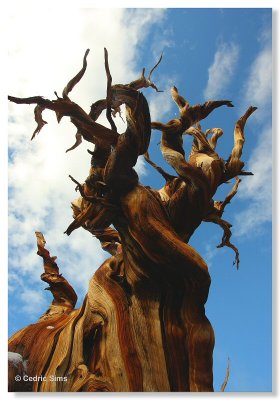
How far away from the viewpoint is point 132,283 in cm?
235

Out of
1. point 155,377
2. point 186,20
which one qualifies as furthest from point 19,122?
point 155,377

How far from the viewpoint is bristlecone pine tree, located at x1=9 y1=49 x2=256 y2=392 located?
7.13ft

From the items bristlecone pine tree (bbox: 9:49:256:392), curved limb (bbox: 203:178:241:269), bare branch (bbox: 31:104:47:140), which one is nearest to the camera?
bristlecone pine tree (bbox: 9:49:256:392)

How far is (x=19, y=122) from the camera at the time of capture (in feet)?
8.18

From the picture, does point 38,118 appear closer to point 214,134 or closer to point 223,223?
point 214,134

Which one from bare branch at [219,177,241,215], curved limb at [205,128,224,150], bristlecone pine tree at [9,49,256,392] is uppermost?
curved limb at [205,128,224,150]

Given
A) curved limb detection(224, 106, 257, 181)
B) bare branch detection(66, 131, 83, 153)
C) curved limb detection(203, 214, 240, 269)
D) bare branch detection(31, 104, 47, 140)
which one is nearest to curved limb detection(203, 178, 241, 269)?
curved limb detection(203, 214, 240, 269)

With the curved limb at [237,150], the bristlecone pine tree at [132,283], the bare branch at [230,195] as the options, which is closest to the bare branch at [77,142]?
the bristlecone pine tree at [132,283]

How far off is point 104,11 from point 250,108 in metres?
0.88

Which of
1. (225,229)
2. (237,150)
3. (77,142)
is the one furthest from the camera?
(225,229)

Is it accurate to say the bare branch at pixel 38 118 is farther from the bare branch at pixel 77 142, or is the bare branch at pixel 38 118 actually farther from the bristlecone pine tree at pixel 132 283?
the bare branch at pixel 77 142

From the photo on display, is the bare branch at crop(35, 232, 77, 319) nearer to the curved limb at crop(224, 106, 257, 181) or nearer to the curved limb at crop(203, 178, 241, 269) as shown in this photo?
the curved limb at crop(203, 178, 241, 269)

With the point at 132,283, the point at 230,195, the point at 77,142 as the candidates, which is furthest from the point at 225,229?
the point at 77,142

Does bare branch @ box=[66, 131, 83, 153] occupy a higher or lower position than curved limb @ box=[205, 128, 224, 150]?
lower
